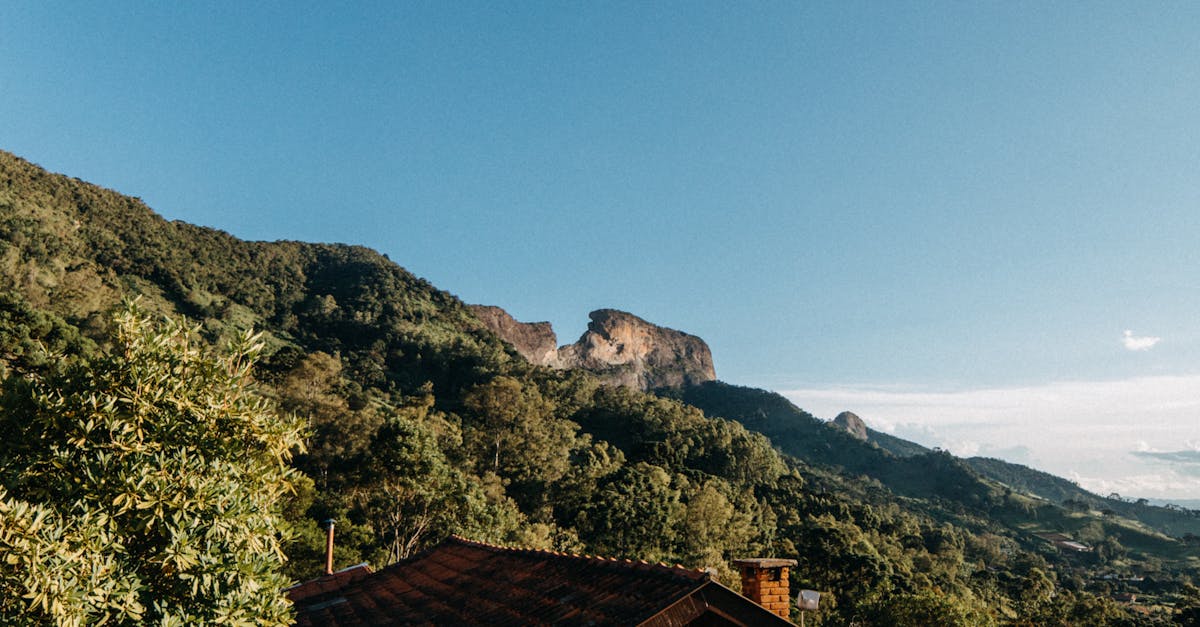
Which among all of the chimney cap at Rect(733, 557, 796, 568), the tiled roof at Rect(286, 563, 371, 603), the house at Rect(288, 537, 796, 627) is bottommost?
the tiled roof at Rect(286, 563, 371, 603)

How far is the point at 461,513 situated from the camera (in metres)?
25.5

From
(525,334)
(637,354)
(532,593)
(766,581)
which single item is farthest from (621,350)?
(766,581)

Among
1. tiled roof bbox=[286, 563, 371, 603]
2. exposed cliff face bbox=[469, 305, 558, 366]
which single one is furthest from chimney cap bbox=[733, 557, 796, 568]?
exposed cliff face bbox=[469, 305, 558, 366]

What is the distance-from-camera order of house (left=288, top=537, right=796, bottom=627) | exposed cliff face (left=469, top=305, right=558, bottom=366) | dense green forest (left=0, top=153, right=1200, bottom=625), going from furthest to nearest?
exposed cliff face (left=469, top=305, right=558, bottom=366)
dense green forest (left=0, top=153, right=1200, bottom=625)
house (left=288, top=537, right=796, bottom=627)

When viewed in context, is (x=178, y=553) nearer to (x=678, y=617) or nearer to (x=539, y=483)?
(x=678, y=617)

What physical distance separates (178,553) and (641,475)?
37.7 metres

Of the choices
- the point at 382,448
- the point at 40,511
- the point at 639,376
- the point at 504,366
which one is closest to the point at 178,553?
the point at 40,511

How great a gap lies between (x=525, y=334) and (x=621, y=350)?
3545cm

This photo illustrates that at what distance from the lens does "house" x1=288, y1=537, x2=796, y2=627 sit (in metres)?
5.38

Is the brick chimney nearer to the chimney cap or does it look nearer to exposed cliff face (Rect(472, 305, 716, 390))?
the chimney cap

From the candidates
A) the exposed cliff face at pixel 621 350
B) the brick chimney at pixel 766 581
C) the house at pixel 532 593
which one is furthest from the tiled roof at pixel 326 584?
the exposed cliff face at pixel 621 350

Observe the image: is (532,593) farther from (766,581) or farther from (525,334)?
(525,334)

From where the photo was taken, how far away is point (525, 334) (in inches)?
5379

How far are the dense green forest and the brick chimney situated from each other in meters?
5.16
